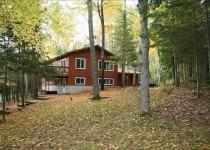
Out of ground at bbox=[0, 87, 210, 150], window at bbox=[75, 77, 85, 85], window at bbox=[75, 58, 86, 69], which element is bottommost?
ground at bbox=[0, 87, 210, 150]

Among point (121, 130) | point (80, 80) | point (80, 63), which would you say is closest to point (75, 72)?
point (80, 80)

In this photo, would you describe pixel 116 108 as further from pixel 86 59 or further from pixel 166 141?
pixel 86 59

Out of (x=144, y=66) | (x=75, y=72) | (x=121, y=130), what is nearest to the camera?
(x=121, y=130)

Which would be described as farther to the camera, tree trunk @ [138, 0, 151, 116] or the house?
the house

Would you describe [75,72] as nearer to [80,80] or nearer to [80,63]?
[80,80]

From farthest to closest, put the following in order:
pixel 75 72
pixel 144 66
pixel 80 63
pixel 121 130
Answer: pixel 80 63 < pixel 75 72 < pixel 144 66 < pixel 121 130

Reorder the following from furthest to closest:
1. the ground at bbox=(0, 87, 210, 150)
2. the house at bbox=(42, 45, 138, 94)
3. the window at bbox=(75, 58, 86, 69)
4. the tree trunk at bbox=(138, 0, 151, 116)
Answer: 1. the window at bbox=(75, 58, 86, 69)
2. the house at bbox=(42, 45, 138, 94)
3. the tree trunk at bbox=(138, 0, 151, 116)
4. the ground at bbox=(0, 87, 210, 150)

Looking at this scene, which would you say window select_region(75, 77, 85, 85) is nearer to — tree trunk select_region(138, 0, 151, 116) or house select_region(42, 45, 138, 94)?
house select_region(42, 45, 138, 94)

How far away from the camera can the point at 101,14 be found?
37438mm

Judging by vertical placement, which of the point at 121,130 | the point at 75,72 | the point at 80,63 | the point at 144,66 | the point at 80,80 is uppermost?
the point at 80,63

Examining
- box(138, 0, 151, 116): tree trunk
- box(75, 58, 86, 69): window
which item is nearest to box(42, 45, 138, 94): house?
box(75, 58, 86, 69): window

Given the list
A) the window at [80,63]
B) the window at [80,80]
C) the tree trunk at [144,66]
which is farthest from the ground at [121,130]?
the window at [80,63]

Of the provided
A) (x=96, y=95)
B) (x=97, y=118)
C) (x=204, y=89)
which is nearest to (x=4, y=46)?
(x=97, y=118)

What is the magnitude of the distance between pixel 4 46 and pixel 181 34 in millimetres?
11034
